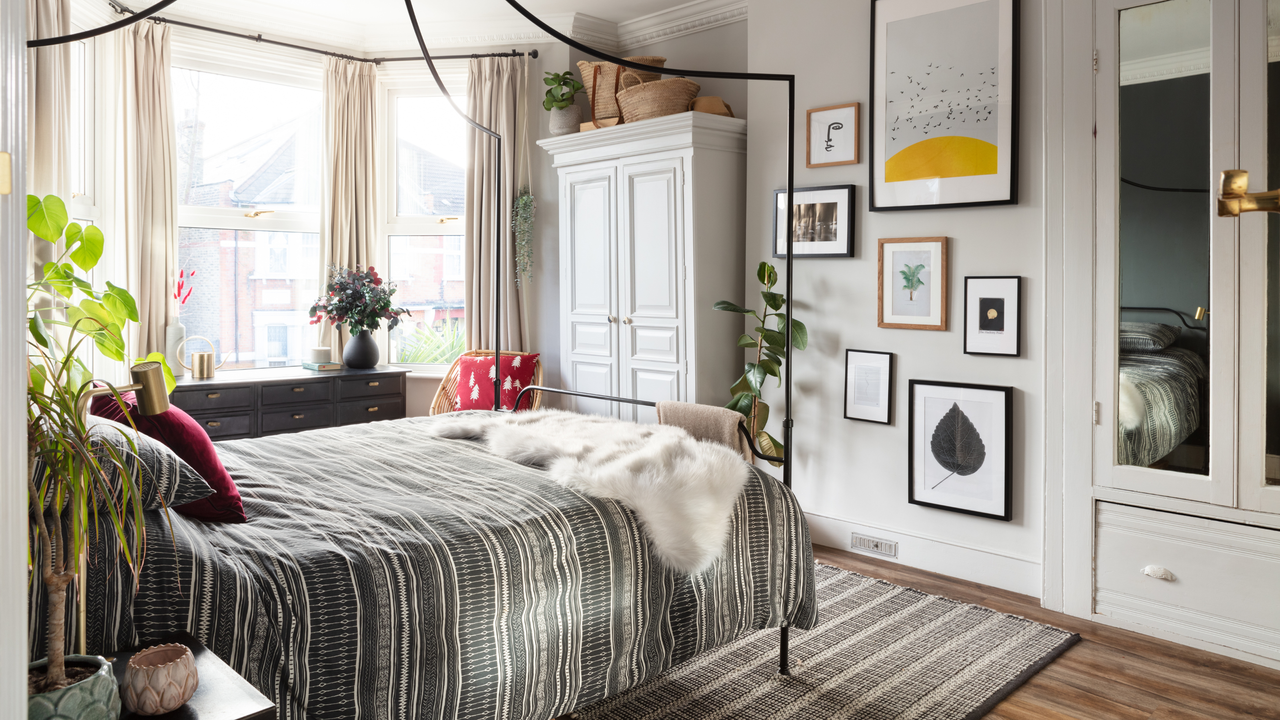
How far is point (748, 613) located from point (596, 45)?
404cm

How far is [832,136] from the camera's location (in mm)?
3844

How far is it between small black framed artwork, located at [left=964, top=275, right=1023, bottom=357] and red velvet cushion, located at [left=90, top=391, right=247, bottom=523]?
9.04ft

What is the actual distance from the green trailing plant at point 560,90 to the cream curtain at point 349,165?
1.27 m

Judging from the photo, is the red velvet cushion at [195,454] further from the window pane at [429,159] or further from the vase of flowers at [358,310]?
the window pane at [429,159]

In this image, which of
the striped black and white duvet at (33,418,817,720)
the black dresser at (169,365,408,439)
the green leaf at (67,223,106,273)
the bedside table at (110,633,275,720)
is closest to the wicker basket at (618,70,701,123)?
the black dresser at (169,365,408,439)

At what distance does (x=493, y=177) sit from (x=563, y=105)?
26.7 inches

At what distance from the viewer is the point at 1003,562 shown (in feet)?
11.1

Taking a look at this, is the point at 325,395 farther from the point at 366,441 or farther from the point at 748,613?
the point at 748,613

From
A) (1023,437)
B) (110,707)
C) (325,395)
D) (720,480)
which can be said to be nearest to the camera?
(110,707)

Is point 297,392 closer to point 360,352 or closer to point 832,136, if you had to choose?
point 360,352

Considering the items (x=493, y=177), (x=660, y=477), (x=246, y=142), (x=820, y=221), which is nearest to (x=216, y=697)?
(x=660, y=477)

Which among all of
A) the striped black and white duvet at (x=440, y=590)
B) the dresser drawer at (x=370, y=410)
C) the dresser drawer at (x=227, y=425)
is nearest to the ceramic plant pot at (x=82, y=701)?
the striped black and white duvet at (x=440, y=590)

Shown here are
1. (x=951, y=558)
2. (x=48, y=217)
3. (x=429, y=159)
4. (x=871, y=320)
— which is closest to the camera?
(x=48, y=217)

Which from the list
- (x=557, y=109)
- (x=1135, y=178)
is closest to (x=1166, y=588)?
(x=1135, y=178)
